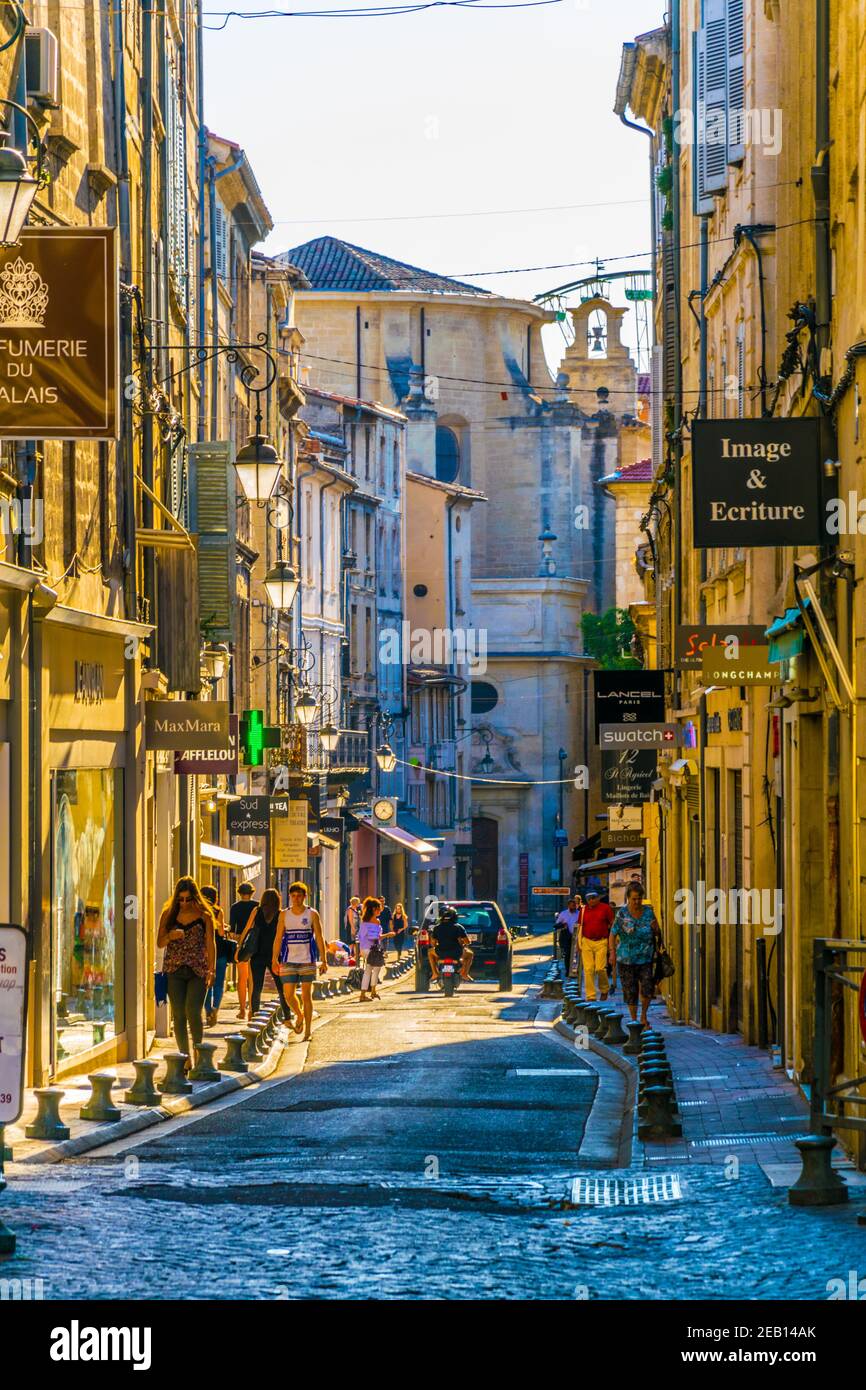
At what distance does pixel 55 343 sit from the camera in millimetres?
13156

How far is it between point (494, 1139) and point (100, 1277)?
597 centimetres

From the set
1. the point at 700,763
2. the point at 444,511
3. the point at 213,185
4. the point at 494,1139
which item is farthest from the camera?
the point at 444,511

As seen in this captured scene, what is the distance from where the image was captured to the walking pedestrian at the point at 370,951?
3659cm

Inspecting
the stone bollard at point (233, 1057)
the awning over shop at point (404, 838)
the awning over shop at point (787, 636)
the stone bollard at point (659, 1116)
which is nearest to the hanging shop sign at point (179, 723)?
the stone bollard at point (233, 1057)

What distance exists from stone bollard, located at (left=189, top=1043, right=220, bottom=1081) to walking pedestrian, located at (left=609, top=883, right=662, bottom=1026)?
6.89m

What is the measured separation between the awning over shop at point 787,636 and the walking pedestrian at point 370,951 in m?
20.2

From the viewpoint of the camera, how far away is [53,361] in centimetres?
1316

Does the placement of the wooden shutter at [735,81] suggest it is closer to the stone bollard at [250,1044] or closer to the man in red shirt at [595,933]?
the stone bollard at [250,1044]

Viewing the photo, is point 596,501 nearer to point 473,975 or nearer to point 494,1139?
point 473,975

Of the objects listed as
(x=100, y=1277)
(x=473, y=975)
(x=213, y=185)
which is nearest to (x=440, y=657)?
(x=473, y=975)

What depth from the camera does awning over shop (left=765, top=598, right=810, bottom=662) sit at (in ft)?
50.0

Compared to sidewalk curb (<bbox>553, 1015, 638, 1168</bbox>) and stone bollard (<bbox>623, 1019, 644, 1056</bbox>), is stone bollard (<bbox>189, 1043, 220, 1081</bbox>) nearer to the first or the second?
sidewalk curb (<bbox>553, 1015, 638, 1168</bbox>)

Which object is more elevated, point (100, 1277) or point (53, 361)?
point (53, 361)

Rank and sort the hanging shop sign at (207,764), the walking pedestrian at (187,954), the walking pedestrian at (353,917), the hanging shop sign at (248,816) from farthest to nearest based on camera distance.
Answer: the walking pedestrian at (353,917) → the hanging shop sign at (248,816) → the hanging shop sign at (207,764) → the walking pedestrian at (187,954)
